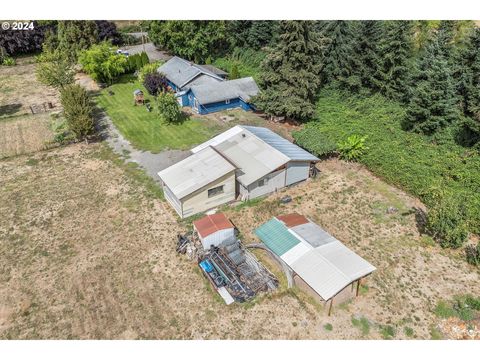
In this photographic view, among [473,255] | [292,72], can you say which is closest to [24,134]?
[292,72]

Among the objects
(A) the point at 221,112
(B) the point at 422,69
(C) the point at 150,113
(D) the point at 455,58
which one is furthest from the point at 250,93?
(D) the point at 455,58

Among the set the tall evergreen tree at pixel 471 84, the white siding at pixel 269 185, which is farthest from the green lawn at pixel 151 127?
the tall evergreen tree at pixel 471 84

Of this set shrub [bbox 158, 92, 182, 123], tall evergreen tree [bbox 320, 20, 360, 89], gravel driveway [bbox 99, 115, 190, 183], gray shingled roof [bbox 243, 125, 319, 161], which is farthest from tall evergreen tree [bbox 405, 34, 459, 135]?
shrub [bbox 158, 92, 182, 123]

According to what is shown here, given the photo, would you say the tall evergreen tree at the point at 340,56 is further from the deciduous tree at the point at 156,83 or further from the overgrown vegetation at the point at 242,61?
the deciduous tree at the point at 156,83

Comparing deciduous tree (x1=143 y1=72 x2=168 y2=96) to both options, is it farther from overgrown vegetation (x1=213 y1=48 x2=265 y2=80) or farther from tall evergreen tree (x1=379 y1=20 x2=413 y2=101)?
tall evergreen tree (x1=379 y1=20 x2=413 y2=101)

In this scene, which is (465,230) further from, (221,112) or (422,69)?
(221,112)

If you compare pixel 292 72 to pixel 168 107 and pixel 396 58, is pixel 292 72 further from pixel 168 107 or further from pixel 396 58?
pixel 168 107

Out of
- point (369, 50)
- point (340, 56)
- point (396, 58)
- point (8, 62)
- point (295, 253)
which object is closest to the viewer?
point (295, 253)
